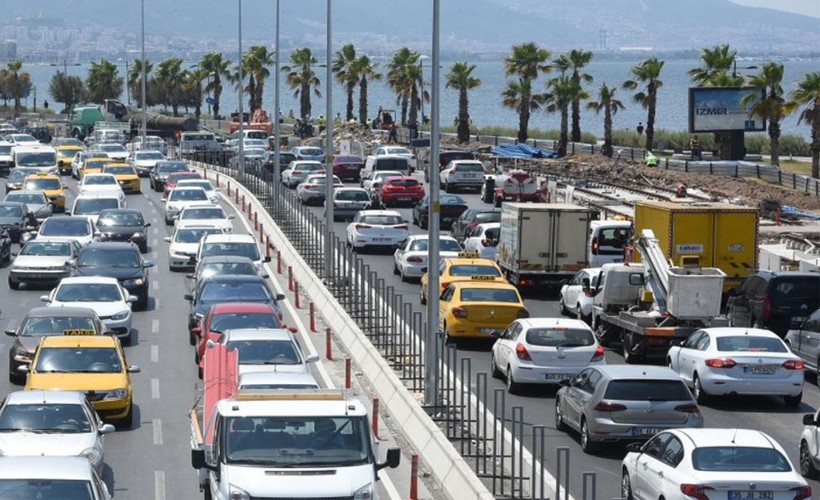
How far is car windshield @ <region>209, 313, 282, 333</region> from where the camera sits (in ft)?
92.0

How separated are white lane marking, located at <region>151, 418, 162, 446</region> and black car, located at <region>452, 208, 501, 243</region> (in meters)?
24.5

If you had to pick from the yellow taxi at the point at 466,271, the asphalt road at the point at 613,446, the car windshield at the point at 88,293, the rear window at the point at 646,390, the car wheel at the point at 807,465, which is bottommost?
the asphalt road at the point at 613,446

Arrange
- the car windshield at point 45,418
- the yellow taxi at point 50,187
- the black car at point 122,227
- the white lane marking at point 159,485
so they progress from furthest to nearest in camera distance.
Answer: the yellow taxi at point 50,187
the black car at point 122,227
the car windshield at point 45,418
the white lane marking at point 159,485

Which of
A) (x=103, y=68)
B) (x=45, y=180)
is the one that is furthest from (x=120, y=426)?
(x=103, y=68)

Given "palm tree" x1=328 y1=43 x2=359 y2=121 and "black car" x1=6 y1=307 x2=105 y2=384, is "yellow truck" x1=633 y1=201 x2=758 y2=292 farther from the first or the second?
"palm tree" x1=328 y1=43 x2=359 y2=121

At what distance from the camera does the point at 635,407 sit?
2156 cm

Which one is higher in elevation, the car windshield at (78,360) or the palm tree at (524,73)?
the palm tree at (524,73)

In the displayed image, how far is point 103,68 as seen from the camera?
154125 mm

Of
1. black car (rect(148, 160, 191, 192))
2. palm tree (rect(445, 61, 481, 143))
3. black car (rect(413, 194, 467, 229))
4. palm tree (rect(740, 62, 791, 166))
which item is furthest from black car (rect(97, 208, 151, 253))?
palm tree (rect(445, 61, 481, 143))

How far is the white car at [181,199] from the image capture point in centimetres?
5644

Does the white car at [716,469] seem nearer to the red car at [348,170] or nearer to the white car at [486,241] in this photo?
the white car at [486,241]

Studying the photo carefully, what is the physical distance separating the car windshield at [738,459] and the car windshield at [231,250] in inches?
977

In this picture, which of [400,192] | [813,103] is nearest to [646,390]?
[400,192]

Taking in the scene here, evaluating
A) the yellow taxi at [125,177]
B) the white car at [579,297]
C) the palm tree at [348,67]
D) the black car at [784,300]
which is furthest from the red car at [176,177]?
the palm tree at [348,67]
